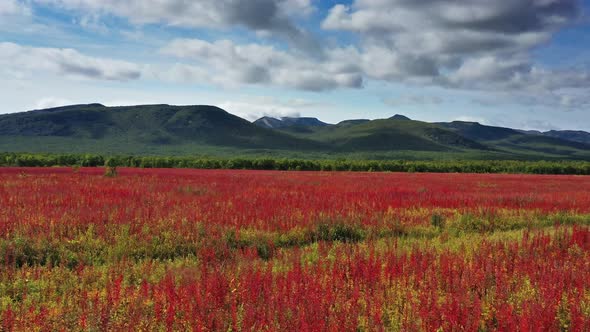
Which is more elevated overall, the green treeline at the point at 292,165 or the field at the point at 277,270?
the field at the point at 277,270

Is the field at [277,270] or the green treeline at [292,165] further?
the green treeline at [292,165]

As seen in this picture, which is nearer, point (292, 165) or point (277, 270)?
point (277, 270)

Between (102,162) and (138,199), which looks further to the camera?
(102,162)

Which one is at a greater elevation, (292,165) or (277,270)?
(277,270)

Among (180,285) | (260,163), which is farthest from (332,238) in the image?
(260,163)

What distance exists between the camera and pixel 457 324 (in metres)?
5.23

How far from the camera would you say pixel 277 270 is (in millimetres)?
8000

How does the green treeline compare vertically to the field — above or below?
below

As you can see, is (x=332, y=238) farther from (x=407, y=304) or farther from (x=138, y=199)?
(x=138, y=199)

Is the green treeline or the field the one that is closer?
the field

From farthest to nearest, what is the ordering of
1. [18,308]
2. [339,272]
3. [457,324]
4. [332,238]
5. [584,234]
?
1. [332,238]
2. [584,234]
3. [339,272]
4. [18,308]
5. [457,324]

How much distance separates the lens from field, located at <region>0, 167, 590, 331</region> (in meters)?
5.39

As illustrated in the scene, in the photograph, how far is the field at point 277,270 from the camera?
17.7 ft

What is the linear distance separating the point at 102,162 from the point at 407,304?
7364 centimetres
